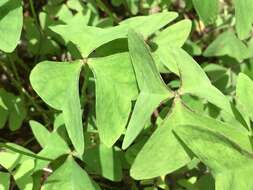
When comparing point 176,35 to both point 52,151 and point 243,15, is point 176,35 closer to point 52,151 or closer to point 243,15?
point 243,15

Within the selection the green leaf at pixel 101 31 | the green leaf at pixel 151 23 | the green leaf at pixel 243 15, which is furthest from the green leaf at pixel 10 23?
the green leaf at pixel 243 15

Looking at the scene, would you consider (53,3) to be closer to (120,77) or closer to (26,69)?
(26,69)

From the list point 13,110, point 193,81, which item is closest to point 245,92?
point 193,81

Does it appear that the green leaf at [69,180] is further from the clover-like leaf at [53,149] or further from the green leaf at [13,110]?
the green leaf at [13,110]

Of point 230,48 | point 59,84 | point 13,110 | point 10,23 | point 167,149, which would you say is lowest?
point 230,48

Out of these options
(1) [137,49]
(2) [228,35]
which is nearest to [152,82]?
(1) [137,49]

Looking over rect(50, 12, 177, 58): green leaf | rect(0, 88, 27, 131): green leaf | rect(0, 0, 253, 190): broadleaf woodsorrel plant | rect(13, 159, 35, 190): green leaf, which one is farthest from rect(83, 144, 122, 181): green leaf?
rect(0, 88, 27, 131): green leaf

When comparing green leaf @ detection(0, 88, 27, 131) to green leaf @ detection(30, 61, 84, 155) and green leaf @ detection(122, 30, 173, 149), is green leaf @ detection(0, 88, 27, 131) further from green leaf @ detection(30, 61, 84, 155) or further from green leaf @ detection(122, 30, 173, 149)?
green leaf @ detection(122, 30, 173, 149)
